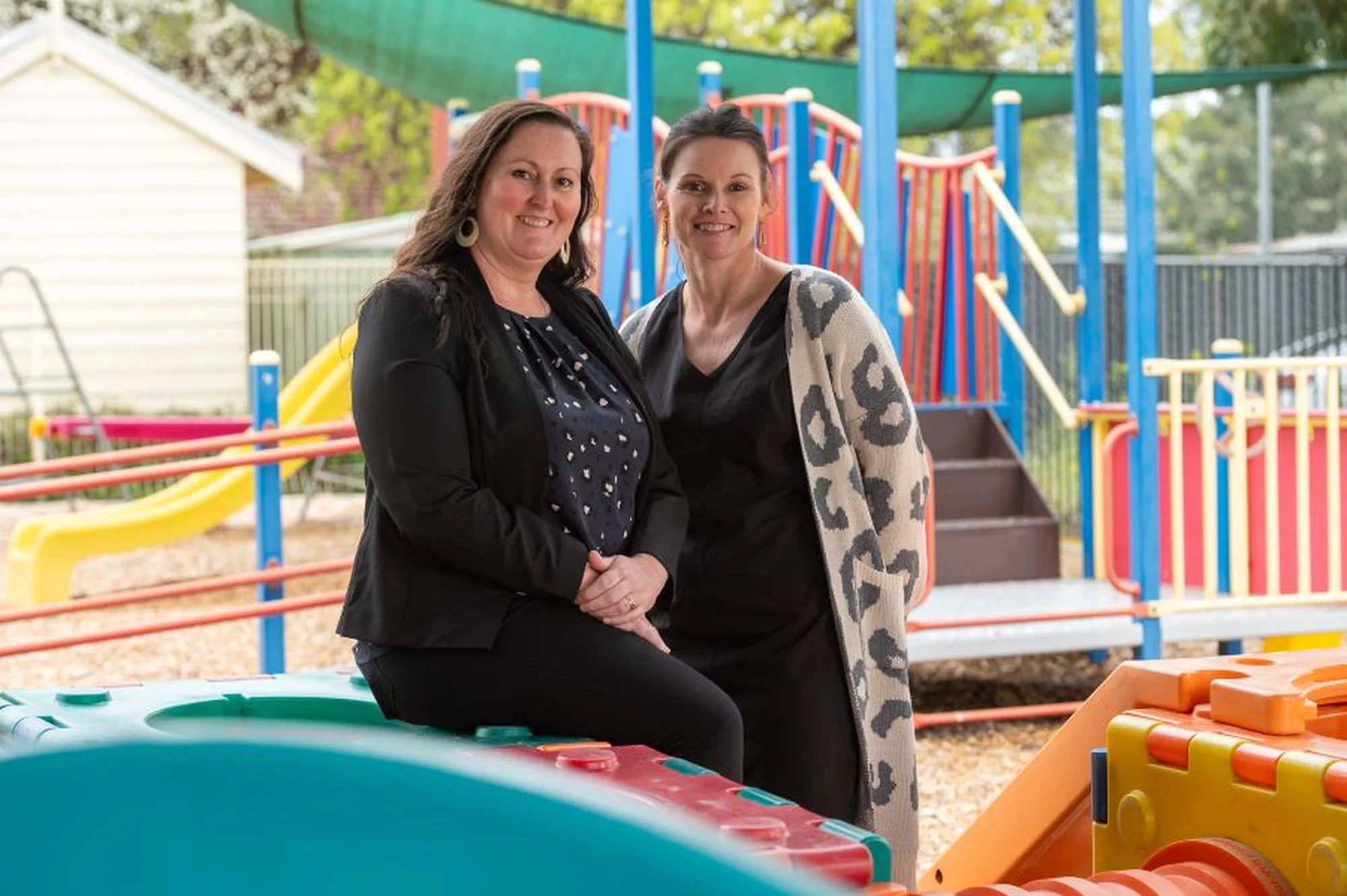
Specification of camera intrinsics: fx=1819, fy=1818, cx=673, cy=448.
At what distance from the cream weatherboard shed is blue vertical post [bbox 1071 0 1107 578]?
1140 centimetres

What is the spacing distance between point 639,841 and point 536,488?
162 centimetres

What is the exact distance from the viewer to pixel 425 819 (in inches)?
28.4

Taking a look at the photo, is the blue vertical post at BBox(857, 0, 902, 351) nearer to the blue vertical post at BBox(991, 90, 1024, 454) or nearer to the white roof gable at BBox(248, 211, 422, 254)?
the blue vertical post at BBox(991, 90, 1024, 454)

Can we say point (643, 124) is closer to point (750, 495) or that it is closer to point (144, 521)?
point (750, 495)

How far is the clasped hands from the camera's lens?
2.34 metres

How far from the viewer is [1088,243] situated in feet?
24.1

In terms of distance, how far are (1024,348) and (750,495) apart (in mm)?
4359

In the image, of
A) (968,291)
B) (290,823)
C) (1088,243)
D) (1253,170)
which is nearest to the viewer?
(290,823)

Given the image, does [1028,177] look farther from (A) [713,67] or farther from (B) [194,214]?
(A) [713,67]

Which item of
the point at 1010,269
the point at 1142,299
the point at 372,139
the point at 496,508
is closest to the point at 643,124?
the point at 1142,299

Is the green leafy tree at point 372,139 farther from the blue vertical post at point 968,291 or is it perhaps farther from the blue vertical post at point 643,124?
the blue vertical post at point 643,124

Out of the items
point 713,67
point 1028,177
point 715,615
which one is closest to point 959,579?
point 713,67

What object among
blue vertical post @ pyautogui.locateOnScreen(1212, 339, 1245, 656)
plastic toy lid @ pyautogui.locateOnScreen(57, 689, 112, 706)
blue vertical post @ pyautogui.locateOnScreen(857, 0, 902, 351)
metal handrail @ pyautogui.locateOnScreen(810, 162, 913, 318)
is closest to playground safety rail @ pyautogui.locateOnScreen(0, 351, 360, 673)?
blue vertical post @ pyautogui.locateOnScreen(857, 0, 902, 351)

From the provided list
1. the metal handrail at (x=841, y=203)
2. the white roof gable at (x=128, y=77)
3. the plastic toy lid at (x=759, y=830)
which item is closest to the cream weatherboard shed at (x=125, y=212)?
the white roof gable at (x=128, y=77)
